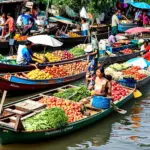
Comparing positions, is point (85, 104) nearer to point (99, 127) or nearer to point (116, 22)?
point (99, 127)

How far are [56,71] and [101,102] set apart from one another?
13.4ft

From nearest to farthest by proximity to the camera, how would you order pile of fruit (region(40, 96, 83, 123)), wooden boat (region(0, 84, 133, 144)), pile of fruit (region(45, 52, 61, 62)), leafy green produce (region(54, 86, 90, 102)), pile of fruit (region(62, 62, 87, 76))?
wooden boat (region(0, 84, 133, 144)), pile of fruit (region(40, 96, 83, 123)), leafy green produce (region(54, 86, 90, 102)), pile of fruit (region(62, 62, 87, 76)), pile of fruit (region(45, 52, 61, 62))

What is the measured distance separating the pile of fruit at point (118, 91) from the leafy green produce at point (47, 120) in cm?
301

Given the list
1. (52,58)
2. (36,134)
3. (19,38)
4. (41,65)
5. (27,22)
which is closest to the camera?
(36,134)

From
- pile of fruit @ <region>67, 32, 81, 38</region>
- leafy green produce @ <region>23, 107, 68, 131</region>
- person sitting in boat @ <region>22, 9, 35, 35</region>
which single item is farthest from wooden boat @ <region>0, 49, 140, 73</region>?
leafy green produce @ <region>23, 107, 68, 131</region>

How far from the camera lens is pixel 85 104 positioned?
11.3 m

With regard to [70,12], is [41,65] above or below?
below

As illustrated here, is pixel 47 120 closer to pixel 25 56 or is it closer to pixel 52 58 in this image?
pixel 25 56

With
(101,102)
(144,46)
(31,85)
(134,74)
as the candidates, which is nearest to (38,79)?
(31,85)

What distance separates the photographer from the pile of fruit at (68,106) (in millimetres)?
10492

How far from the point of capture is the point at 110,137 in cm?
1075

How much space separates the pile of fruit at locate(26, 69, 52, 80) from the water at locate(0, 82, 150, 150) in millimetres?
3123

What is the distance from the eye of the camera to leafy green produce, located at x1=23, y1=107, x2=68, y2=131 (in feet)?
31.1

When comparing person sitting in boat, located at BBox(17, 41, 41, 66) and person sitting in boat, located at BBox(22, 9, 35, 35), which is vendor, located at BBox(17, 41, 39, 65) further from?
person sitting in boat, located at BBox(22, 9, 35, 35)
